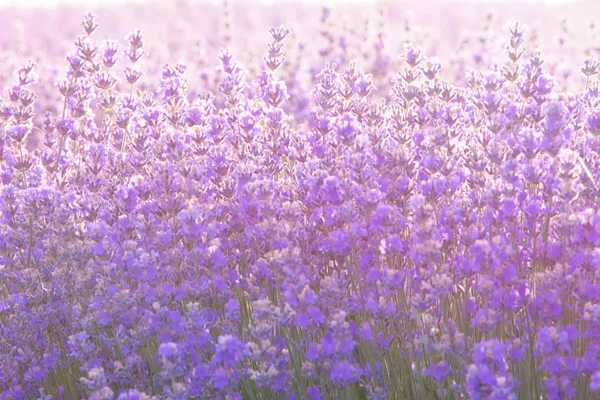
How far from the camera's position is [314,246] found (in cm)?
308

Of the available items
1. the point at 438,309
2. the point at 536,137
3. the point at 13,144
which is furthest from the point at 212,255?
the point at 13,144

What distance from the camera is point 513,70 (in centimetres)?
359

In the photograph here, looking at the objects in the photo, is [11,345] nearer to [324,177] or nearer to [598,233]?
[324,177]

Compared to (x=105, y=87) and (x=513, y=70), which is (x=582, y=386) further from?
(x=105, y=87)

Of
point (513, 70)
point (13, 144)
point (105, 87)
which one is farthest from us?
point (13, 144)

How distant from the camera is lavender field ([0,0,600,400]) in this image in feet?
8.33

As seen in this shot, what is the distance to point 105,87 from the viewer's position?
3975mm

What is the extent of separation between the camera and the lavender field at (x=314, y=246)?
2.54 meters

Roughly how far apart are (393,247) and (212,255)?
0.71 metres

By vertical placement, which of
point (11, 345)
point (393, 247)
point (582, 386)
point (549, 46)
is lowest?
point (582, 386)

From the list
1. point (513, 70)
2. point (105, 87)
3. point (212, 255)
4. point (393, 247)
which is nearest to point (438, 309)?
point (393, 247)

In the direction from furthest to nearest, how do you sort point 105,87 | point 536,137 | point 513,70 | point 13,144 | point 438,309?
point 13,144 → point 105,87 → point 513,70 → point 438,309 → point 536,137

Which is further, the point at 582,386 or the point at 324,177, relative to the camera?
the point at 324,177

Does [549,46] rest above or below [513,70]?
above
